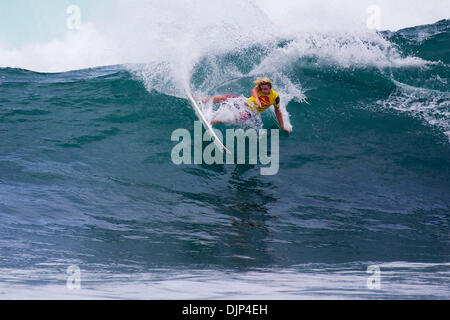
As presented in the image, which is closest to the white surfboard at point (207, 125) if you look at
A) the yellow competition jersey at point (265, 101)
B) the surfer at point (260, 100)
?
the surfer at point (260, 100)

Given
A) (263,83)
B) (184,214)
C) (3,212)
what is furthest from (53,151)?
(263,83)

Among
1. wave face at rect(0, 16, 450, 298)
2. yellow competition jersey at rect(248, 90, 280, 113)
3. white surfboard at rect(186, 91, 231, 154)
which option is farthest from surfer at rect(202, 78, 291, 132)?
wave face at rect(0, 16, 450, 298)

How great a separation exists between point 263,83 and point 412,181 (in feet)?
10.6

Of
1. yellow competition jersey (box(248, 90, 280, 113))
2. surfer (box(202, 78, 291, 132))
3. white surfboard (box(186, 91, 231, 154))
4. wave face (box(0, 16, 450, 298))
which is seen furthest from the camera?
yellow competition jersey (box(248, 90, 280, 113))

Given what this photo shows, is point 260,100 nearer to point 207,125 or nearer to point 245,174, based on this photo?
point 207,125

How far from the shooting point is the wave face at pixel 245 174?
481 cm

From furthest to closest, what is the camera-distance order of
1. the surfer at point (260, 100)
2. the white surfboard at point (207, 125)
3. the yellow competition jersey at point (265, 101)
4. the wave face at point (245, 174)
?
1. the yellow competition jersey at point (265, 101)
2. the surfer at point (260, 100)
3. the white surfboard at point (207, 125)
4. the wave face at point (245, 174)

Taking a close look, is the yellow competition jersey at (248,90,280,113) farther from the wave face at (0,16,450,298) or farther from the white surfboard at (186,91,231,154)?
the white surfboard at (186,91,231,154)

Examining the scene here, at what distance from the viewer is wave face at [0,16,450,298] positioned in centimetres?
481

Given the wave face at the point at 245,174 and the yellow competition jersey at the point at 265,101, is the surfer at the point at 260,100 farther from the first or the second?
the wave face at the point at 245,174

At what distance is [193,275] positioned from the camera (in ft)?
13.1

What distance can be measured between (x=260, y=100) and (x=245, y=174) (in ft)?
5.96

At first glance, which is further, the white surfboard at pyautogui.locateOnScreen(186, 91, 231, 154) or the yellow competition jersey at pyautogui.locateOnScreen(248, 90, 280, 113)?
the yellow competition jersey at pyautogui.locateOnScreen(248, 90, 280, 113)

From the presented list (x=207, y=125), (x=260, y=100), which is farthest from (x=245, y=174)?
(x=260, y=100)
